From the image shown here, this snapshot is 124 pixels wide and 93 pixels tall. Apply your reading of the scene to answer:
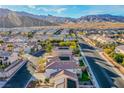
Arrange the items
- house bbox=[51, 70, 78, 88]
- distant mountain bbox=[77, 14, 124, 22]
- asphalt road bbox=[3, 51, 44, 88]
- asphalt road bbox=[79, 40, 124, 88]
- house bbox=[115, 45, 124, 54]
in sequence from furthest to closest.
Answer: house bbox=[115, 45, 124, 54] → distant mountain bbox=[77, 14, 124, 22] → asphalt road bbox=[79, 40, 124, 88] → asphalt road bbox=[3, 51, 44, 88] → house bbox=[51, 70, 78, 88]

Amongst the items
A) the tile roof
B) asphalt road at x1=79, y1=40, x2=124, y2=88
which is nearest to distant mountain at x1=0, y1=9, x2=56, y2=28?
asphalt road at x1=79, y1=40, x2=124, y2=88

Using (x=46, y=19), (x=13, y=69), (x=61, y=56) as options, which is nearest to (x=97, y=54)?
(x=61, y=56)

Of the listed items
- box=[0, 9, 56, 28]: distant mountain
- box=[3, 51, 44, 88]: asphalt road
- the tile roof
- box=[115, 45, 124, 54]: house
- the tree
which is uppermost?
box=[0, 9, 56, 28]: distant mountain

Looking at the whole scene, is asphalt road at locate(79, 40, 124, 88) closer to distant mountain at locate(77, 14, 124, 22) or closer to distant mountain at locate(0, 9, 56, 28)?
distant mountain at locate(77, 14, 124, 22)

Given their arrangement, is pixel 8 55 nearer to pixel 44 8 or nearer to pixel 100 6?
pixel 44 8

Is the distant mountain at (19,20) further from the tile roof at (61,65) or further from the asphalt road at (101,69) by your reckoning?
the tile roof at (61,65)

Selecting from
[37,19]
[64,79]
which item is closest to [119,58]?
[64,79]

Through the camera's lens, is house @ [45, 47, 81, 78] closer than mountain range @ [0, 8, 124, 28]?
Yes

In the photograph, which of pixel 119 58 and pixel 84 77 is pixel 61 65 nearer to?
pixel 84 77
